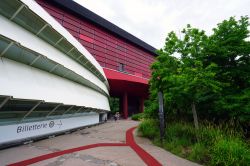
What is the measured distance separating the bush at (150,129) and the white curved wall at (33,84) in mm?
5688

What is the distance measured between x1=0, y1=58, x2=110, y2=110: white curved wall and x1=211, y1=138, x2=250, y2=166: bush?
8.40 metres

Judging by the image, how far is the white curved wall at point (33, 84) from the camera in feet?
25.0

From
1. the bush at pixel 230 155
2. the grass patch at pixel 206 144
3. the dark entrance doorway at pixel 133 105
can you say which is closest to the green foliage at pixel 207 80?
the grass patch at pixel 206 144

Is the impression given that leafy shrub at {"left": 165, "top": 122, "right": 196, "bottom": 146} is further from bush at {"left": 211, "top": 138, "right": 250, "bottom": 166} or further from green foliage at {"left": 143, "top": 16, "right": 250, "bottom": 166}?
bush at {"left": 211, "top": 138, "right": 250, "bottom": 166}

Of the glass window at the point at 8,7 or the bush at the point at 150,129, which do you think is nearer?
the glass window at the point at 8,7

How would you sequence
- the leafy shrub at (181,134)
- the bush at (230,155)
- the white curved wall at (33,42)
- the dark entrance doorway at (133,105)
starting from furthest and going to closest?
the dark entrance doorway at (133,105), the leafy shrub at (181,134), the white curved wall at (33,42), the bush at (230,155)

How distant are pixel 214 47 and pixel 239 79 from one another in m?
2.31

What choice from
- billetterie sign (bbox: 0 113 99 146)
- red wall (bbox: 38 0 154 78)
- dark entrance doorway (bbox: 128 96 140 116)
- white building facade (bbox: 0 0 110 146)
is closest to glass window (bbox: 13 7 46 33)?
white building facade (bbox: 0 0 110 146)

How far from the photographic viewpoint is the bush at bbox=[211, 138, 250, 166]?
5849 millimetres

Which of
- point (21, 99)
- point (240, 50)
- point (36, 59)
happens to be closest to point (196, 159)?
point (240, 50)

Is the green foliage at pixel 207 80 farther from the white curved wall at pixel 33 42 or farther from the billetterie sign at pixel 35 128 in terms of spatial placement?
the billetterie sign at pixel 35 128

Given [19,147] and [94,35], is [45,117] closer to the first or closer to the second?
[19,147]

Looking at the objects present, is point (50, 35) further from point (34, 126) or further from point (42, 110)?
point (34, 126)

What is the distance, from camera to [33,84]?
9.41 m
